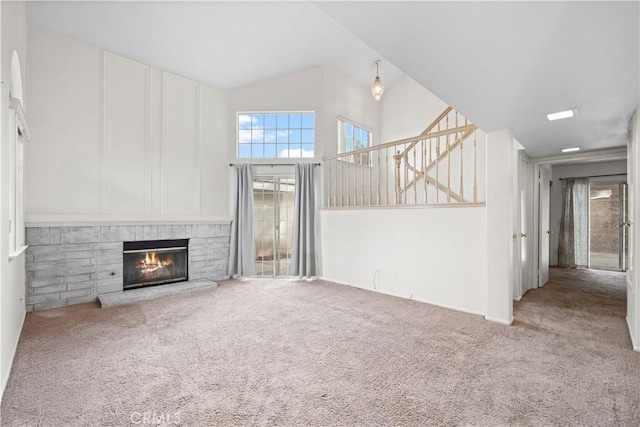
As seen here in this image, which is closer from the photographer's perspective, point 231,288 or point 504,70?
point 504,70

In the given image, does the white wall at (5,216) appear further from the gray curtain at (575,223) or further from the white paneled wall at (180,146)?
the gray curtain at (575,223)

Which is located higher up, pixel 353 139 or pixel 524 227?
pixel 353 139

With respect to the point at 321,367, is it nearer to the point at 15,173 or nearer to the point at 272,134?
the point at 15,173

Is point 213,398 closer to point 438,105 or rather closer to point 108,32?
point 108,32

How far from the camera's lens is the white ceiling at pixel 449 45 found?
1381 mm

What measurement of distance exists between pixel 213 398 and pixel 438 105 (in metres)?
6.20

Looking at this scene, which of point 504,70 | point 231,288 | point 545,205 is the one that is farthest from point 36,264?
point 545,205

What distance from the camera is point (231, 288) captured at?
4.71 m

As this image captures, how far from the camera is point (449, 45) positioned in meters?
1.60

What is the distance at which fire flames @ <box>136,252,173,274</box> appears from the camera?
4.61m

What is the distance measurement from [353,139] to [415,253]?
3.21 metres

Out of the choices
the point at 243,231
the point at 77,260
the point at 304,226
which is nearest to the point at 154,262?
the point at 77,260

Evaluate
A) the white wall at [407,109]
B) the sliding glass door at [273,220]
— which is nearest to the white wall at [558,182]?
the white wall at [407,109]

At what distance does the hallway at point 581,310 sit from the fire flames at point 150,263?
16.2 feet
